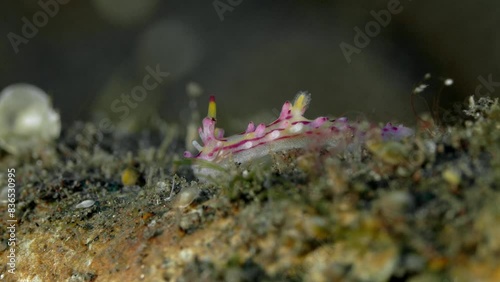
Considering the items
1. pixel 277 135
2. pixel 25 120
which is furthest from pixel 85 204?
pixel 25 120

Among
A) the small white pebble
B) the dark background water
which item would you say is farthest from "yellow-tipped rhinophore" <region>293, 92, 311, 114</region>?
the dark background water

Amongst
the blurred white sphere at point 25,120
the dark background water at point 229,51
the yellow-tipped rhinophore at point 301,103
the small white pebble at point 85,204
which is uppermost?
the dark background water at point 229,51

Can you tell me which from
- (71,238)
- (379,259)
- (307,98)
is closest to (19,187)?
(71,238)

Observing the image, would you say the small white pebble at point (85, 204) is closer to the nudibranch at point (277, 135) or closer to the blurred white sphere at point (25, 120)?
the nudibranch at point (277, 135)

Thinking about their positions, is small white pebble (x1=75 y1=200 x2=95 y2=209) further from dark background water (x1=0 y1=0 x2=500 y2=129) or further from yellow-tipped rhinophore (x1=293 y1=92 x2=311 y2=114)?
dark background water (x1=0 y1=0 x2=500 y2=129)

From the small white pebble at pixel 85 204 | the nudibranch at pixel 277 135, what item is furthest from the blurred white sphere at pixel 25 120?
the nudibranch at pixel 277 135

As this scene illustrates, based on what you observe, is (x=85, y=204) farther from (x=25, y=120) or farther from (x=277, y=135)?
(x=25, y=120)
